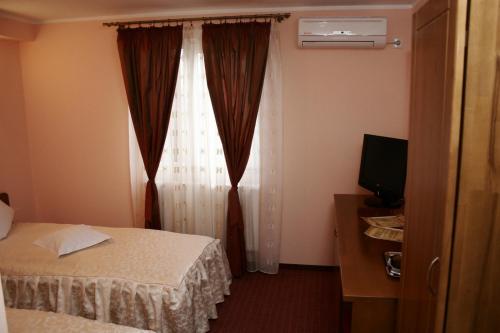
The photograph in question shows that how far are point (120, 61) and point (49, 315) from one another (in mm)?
2609

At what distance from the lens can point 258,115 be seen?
363 cm

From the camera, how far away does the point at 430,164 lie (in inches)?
53.1

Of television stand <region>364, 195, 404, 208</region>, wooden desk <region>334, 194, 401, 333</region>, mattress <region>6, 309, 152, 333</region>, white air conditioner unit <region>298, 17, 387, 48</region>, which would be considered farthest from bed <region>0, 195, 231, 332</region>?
white air conditioner unit <region>298, 17, 387, 48</region>

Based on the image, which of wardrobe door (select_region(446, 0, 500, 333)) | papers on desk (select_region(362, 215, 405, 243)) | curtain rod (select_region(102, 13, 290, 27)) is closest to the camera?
wardrobe door (select_region(446, 0, 500, 333))

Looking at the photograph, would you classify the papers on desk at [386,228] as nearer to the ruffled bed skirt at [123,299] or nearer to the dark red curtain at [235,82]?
the ruffled bed skirt at [123,299]

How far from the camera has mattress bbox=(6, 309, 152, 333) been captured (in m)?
1.90

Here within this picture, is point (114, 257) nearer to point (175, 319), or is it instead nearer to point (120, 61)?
point (175, 319)

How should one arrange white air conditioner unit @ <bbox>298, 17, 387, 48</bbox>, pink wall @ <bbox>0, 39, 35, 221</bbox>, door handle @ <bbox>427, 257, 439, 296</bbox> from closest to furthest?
door handle @ <bbox>427, 257, 439, 296</bbox> < white air conditioner unit @ <bbox>298, 17, 387, 48</bbox> < pink wall @ <bbox>0, 39, 35, 221</bbox>

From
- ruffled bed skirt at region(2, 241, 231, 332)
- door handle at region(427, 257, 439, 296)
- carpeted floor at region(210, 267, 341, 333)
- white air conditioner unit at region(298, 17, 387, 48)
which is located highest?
white air conditioner unit at region(298, 17, 387, 48)

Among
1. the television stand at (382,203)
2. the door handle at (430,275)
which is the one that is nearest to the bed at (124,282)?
the television stand at (382,203)

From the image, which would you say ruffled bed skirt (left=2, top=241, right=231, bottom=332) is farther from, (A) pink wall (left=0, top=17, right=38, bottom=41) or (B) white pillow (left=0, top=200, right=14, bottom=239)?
(A) pink wall (left=0, top=17, right=38, bottom=41)

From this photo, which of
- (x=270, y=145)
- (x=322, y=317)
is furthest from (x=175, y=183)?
(x=322, y=317)

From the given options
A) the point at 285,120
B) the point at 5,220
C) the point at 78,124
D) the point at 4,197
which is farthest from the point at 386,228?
the point at 4,197

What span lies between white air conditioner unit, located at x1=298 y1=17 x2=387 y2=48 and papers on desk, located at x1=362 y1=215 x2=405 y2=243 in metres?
1.60
